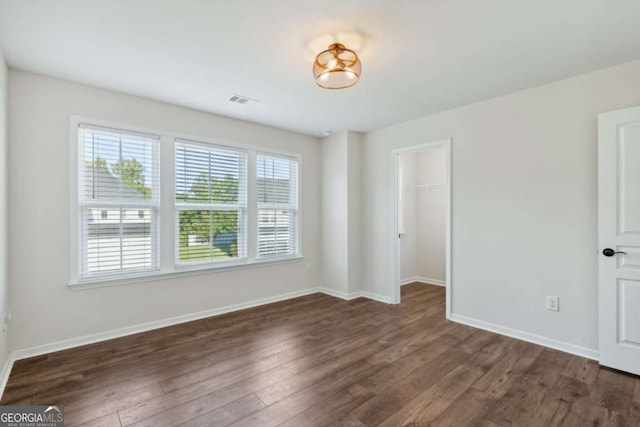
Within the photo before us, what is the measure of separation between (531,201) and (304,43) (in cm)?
261

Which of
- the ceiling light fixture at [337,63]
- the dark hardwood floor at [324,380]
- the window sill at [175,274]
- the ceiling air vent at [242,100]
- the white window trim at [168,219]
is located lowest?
the dark hardwood floor at [324,380]

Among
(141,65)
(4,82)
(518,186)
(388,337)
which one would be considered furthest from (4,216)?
(518,186)

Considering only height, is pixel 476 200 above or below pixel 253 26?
below

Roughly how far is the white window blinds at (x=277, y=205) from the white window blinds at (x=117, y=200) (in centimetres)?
137

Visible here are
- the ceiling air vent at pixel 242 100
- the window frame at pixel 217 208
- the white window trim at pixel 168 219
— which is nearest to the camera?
the white window trim at pixel 168 219

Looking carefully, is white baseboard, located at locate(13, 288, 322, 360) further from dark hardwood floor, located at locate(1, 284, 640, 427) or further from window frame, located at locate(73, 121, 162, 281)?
window frame, located at locate(73, 121, 162, 281)

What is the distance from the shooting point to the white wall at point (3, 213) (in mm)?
2411

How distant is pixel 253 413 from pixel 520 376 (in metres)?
2.05

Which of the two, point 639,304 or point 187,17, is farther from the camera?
point 639,304

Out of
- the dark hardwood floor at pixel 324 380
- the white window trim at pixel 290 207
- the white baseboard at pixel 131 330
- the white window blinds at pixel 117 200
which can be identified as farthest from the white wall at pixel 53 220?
the white window trim at pixel 290 207

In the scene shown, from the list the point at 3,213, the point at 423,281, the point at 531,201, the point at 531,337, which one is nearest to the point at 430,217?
the point at 423,281

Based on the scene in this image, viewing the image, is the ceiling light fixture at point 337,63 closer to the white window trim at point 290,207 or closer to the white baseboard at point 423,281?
the white window trim at point 290,207

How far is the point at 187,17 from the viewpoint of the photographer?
2006mm

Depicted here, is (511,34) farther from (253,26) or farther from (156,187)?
(156,187)
